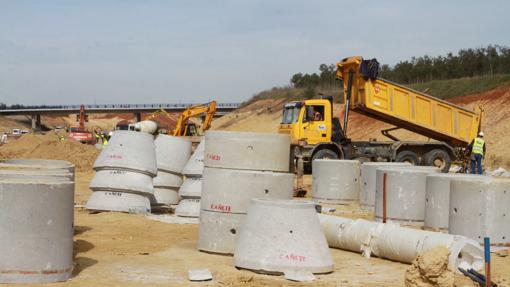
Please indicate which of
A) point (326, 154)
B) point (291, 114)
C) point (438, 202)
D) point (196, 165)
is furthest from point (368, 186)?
point (291, 114)

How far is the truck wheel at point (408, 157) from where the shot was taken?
28.4m

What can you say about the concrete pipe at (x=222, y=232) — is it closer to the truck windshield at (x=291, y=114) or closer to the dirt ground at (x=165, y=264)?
the dirt ground at (x=165, y=264)

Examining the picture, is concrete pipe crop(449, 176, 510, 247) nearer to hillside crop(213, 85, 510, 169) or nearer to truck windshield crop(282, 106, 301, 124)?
truck windshield crop(282, 106, 301, 124)

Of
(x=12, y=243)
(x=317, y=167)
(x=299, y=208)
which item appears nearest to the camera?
(x=12, y=243)

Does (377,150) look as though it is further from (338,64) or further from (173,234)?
(173,234)

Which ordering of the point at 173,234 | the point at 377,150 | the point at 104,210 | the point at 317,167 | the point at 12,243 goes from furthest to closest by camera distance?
the point at 377,150 < the point at 317,167 < the point at 104,210 < the point at 173,234 < the point at 12,243

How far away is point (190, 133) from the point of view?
41.5 meters

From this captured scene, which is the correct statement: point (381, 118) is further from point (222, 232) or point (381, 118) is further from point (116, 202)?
point (222, 232)

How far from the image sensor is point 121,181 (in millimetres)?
15922

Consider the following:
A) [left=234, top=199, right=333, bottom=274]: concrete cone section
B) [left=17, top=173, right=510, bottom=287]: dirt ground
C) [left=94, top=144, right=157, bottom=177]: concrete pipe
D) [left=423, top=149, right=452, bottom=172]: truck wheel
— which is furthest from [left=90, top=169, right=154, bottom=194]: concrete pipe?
[left=423, top=149, right=452, bottom=172]: truck wheel

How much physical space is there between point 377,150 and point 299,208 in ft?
63.2

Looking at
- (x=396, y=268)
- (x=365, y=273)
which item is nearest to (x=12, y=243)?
(x=365, y=273)

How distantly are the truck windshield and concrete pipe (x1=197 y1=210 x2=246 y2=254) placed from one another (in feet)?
53.9

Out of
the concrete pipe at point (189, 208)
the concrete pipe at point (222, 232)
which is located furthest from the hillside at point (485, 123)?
the concrete pipe at point (222, 232)
